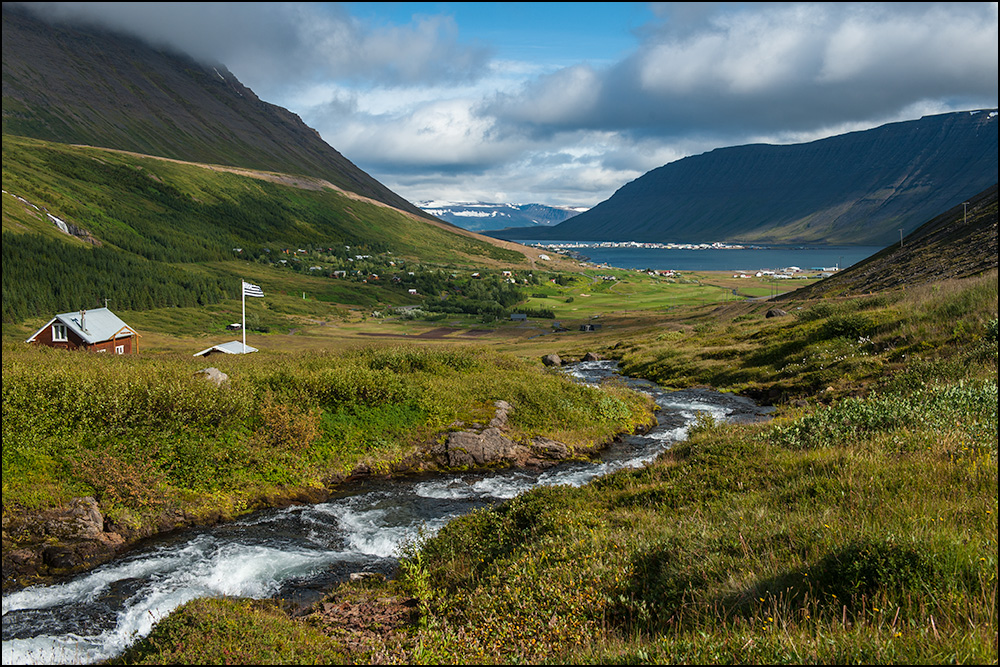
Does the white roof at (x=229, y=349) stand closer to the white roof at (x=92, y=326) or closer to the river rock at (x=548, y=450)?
the white roof at (x=92, y=326)

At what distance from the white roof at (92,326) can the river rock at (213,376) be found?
45.0 meters

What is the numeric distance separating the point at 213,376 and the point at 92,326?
161ft

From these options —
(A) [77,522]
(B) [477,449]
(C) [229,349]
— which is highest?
(C) [229,349]

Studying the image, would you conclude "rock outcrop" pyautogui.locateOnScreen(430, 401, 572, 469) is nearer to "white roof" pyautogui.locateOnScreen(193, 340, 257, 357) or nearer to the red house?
"white roof" pyautogui.locateOnScreen(193, 340, 257, 357)

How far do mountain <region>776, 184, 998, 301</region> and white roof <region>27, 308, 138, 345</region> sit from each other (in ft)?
293

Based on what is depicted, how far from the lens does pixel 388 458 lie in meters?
26.4

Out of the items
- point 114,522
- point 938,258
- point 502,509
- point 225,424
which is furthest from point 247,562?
point 938,258

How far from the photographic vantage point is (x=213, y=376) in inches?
1146

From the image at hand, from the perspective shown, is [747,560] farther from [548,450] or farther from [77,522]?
[548,450]

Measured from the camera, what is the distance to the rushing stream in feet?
44.8

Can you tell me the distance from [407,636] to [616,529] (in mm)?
5179

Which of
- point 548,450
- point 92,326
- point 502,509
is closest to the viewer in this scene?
point 502,509

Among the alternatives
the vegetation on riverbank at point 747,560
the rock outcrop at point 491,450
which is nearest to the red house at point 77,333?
the rock outcrop at point 491,450

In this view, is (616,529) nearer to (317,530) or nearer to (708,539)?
(708,539)
